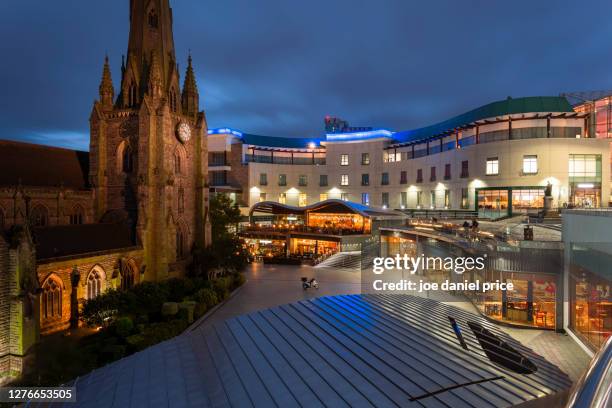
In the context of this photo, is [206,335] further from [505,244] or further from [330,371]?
[505,244]

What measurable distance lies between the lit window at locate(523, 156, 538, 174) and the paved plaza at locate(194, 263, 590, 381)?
19.4 metres

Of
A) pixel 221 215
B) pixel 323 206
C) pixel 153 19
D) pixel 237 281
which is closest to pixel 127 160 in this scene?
pixel 221 215

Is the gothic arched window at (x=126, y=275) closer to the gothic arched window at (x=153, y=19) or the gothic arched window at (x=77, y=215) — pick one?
the gothic arched window at (x=77, y=215)

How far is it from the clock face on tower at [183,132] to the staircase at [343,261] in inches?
687

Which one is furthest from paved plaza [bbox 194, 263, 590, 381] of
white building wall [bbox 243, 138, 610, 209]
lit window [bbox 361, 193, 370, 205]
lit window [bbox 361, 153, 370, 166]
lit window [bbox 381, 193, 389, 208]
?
lit window [bbox 361, 153, 370, 166]

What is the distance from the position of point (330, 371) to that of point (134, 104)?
30095mm

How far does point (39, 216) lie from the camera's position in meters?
24.6

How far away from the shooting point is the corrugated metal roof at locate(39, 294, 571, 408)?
5.79m

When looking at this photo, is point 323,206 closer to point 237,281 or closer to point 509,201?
point 237,281

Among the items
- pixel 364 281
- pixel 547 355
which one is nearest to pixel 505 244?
pixel 547 355

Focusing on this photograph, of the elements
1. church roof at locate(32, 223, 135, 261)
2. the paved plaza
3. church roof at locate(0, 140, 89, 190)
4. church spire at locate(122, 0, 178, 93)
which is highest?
church spire at locate(122, 0, 178, 93)

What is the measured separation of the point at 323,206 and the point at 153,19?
26.6 metres

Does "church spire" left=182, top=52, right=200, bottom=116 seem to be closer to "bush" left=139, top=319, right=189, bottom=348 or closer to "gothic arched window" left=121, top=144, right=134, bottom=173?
"gothic arched window" left=121, top=144, right=134, bottom=173

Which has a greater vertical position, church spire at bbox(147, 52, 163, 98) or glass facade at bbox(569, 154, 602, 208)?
church spire at bbox(147, 52, 163, 98)
